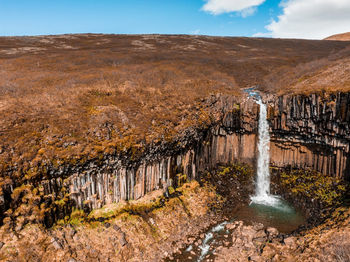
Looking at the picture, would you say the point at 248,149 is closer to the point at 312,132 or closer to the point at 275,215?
the point at 312,132

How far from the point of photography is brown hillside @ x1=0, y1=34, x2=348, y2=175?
16.9 m

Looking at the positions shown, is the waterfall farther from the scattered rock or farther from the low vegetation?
the scattered rock

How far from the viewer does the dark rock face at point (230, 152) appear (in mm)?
16984

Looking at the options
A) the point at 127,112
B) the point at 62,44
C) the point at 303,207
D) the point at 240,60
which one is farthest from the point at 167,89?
the point at 62,44

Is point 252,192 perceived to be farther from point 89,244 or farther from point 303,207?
point 89,244

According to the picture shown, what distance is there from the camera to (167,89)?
28.9 meters

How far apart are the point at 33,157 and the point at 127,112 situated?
934 centimetres

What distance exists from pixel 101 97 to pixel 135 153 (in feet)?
32.1

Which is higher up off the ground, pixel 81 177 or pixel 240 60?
pixel 240 60

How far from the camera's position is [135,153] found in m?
18.5

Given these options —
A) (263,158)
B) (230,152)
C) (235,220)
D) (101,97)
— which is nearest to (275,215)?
(235,220)

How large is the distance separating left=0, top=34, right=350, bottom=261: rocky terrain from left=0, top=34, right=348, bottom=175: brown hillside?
0.43 feet

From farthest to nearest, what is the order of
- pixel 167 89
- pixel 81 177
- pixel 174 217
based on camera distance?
pixel 167 89, pixel 174 217, pixel 81 177

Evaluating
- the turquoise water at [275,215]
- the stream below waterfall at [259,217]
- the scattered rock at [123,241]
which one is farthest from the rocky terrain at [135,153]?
the turquoise water at [275,215]
